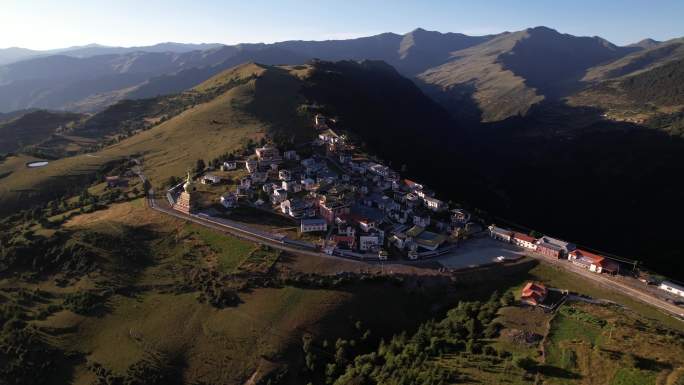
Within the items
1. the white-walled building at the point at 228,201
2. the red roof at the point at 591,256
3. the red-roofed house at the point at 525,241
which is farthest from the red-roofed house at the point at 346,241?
the red roof at the point at 591,256

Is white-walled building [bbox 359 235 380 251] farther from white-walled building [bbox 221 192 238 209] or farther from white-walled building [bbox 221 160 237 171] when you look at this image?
white-walled building [bbox 221 160 237 171]

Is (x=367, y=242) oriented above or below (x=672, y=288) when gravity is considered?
above

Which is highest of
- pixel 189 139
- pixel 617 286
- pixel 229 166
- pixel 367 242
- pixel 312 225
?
pixel 189 139

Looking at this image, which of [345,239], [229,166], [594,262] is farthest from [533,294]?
[229,166]

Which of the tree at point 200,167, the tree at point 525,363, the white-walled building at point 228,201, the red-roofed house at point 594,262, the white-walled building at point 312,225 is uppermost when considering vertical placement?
the tree at point 200,167

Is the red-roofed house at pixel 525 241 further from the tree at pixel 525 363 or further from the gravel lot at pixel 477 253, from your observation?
the tree at pixel 525 363

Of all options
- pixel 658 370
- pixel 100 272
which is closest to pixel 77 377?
pixel 100 272

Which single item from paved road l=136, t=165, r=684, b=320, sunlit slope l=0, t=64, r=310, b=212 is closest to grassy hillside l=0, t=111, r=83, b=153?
sunlit slope l=0, t=64, r=310, b=212

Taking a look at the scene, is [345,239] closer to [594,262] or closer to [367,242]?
[367,242]
